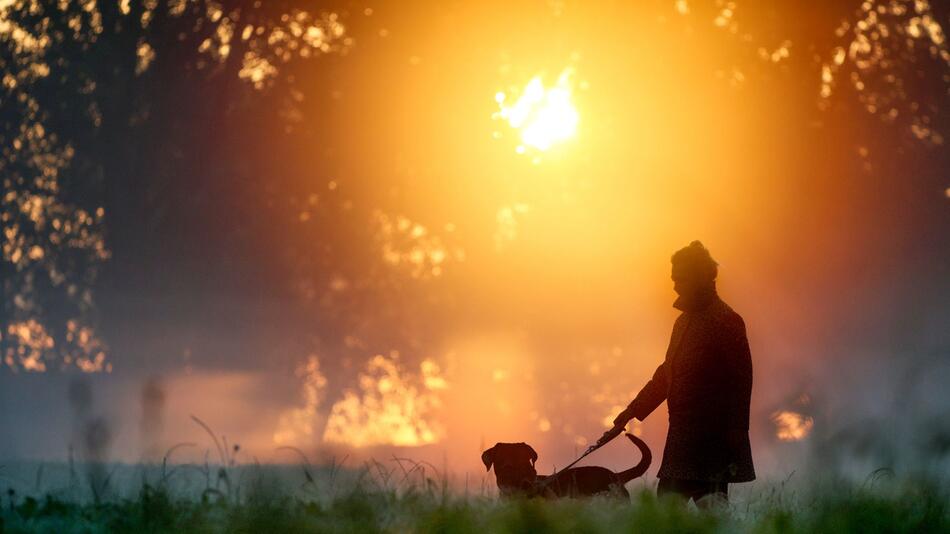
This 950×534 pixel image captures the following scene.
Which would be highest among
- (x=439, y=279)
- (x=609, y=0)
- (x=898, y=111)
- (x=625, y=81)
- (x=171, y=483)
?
(x=609, y=0)

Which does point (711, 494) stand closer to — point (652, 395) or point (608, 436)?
point (608, 436)

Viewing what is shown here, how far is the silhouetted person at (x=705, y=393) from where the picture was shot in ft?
33.3

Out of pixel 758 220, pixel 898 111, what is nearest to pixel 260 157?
pixel 758 220

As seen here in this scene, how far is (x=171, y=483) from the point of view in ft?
28.9

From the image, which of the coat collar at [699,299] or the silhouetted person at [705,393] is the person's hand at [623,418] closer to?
the silhouetted person at [705,393]

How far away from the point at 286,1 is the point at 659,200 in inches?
355

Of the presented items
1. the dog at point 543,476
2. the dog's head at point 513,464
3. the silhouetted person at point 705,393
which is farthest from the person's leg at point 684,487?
the dog's head at point 513,464

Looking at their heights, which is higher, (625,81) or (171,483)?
(625,81)

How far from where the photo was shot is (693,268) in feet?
33.7

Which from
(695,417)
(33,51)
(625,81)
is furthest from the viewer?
(625,81)

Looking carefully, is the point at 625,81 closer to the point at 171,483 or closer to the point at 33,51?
→ the point at 33,51

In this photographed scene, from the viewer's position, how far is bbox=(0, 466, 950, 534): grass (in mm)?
7980

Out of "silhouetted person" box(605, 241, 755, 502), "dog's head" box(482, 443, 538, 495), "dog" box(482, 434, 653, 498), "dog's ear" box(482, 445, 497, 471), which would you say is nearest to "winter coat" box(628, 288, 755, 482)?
"silhouetted person" box(605, 241, 755, 502)

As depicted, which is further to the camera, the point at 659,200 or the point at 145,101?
the point at 659,200
